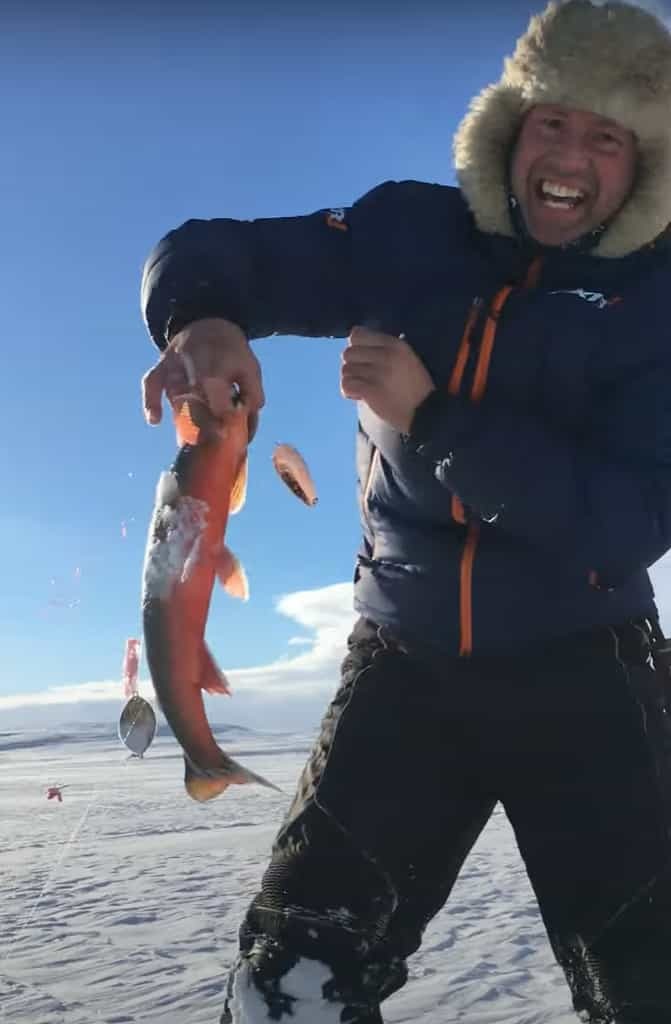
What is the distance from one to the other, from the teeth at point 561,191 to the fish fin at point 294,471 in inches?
41.1

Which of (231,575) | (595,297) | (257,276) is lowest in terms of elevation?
(231,575)

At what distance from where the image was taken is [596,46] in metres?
2.29

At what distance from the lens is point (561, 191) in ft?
7.16

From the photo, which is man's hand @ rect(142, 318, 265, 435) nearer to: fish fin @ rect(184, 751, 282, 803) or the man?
the man

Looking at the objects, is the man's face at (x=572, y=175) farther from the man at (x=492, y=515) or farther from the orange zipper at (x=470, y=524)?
the orange zipper at (x=470, y=524)

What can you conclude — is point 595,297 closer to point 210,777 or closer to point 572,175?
point 572,175

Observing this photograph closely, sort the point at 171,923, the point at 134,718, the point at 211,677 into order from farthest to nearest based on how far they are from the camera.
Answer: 1. the point at 171,923
2. the point at 134,718
3. the point at 211,677

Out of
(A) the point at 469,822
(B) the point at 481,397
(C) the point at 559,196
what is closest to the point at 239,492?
(B) the point at 481,397

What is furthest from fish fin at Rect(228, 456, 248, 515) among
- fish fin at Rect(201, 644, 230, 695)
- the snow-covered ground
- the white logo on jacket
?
the snow-covered ground

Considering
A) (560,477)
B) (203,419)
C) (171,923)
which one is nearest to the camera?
(203,419)

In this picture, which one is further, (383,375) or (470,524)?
(470,524)

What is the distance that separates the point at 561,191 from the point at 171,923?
195 inches

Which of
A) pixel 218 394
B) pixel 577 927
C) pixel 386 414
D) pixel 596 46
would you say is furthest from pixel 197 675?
pixel 596 46

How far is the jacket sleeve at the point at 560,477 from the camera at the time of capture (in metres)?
1.77
